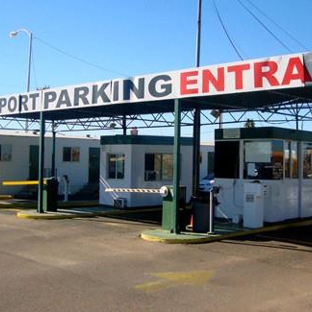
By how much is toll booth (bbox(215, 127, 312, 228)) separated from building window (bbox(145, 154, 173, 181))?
515 cm

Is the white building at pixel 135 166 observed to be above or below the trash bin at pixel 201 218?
above

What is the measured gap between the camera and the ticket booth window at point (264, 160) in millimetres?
15906

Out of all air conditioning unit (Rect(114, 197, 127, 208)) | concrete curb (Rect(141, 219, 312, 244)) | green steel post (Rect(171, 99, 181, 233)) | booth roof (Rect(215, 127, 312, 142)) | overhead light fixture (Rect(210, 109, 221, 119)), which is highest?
overhead light fixture (Rect(210, 109, 221, 119))

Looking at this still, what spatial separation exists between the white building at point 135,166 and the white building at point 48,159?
7742 mm

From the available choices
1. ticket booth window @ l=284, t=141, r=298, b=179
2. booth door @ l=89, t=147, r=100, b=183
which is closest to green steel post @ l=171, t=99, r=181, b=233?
ticket booth window @ l=284, t=141, r=298, b=179

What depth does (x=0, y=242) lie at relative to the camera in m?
12.2

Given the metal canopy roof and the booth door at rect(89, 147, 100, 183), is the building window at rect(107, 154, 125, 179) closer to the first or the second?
the metal canopy roof

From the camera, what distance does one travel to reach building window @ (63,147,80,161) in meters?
30.0

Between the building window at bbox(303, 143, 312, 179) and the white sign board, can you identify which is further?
the building window at bbox(303, 143, 312, 179)

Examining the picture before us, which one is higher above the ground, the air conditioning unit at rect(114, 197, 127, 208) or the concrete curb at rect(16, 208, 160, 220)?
the air conditioning unit at rect(114, 197, 127, 208)

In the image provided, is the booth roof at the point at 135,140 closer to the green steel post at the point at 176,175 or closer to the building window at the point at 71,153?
the green steel post at the point at 176,175

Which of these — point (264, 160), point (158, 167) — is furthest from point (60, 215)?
point (264, 160)

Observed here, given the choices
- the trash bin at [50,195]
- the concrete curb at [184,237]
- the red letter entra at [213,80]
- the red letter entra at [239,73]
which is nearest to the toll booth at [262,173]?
the concrete curb at [184,237]

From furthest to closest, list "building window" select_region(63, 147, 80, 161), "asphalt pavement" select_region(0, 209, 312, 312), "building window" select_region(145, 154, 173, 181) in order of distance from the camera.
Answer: "building window" select_region(63, 147, 80, 161)
"building window" select_region(145, 154, 173, 181)
"asphalt pavement" select_region(0, 209, 312, 312)
